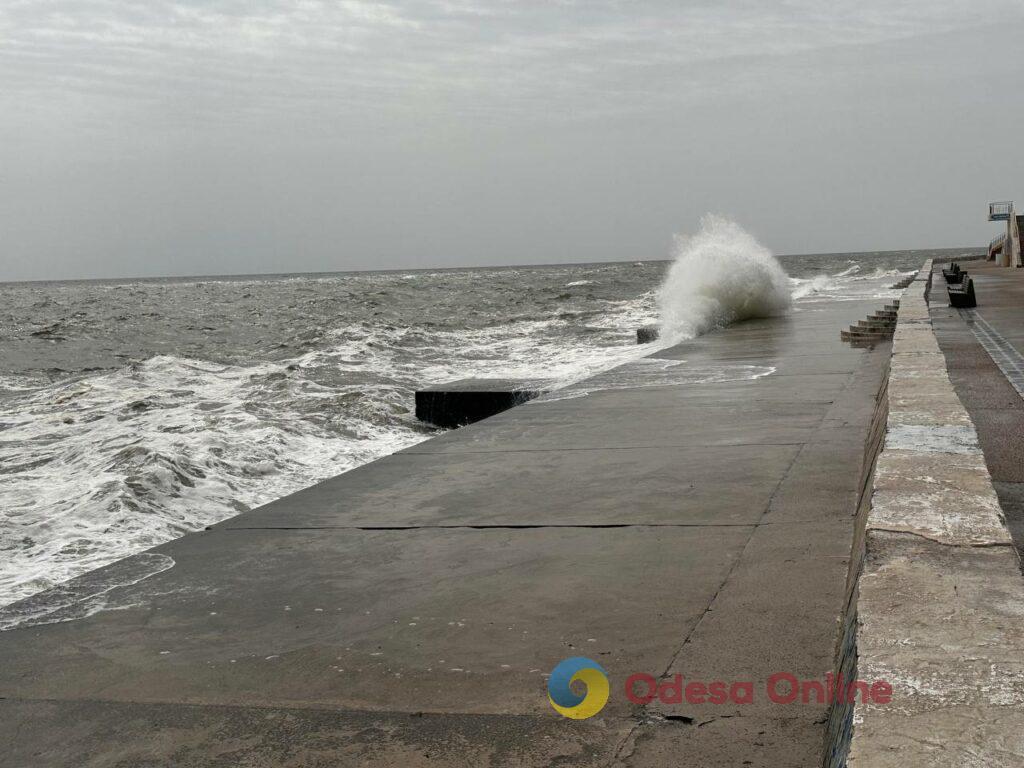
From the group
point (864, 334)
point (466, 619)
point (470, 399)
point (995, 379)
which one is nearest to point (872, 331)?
point (864, 334)

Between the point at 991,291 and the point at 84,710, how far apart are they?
19.4m

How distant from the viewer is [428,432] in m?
8.78

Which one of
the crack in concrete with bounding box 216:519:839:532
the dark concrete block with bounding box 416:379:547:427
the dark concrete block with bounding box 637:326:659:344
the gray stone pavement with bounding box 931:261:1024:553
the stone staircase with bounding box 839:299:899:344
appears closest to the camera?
the crack in concrete with bounding box 216:519:839:532

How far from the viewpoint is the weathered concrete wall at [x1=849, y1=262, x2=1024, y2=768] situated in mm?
1264

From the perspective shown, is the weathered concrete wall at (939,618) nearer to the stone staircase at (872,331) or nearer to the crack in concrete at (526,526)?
the crack in concrete at (526,526)

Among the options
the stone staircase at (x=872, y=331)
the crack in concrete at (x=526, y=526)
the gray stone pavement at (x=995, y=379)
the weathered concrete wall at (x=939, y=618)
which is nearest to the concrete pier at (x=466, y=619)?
the crack in concrete at (x=526, y=526)

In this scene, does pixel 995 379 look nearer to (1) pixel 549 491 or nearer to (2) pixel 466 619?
(1) pixel 549 491

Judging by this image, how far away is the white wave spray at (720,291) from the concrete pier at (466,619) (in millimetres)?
10809

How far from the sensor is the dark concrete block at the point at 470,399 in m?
8.41

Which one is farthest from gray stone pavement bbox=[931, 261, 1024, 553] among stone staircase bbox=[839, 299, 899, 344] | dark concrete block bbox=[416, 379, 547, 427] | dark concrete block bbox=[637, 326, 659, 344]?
dark concrete block bbox=[637, 326, 659, 344]

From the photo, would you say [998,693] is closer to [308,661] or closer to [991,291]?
[308,661]

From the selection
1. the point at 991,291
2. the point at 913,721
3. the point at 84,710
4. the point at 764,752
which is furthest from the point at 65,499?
the point at 991,291

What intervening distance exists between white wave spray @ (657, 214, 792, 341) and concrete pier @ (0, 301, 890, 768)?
10809 millimetres

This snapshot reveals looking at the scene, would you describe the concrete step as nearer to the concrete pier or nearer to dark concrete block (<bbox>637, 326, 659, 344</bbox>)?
dark concrete block (<bbox>637, 326, 659, 344</bbox>)
